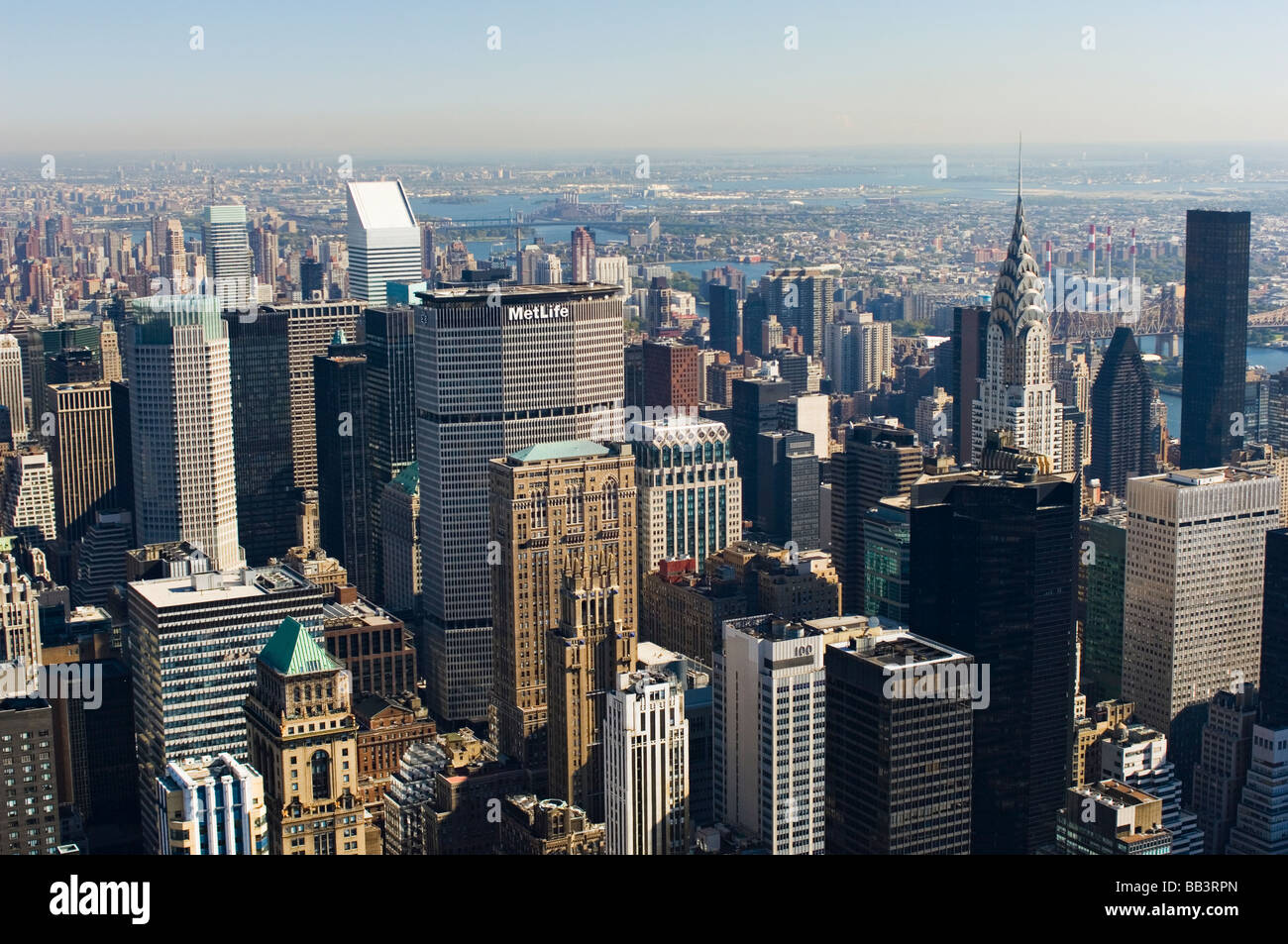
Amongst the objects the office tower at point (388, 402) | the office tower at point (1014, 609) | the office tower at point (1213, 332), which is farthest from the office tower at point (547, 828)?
the office tower at point (1213, 332)

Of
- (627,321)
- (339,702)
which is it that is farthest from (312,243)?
(339,702)

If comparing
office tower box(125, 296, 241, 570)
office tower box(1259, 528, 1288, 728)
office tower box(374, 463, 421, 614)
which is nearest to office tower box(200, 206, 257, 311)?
office tower box(125, 296, 241, 570)

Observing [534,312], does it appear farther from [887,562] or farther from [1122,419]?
[1122,419]

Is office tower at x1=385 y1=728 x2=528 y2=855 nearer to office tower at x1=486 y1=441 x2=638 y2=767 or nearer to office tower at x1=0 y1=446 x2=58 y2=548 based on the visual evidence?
office tower at x1=486 y1=441 x2=638 y2=767

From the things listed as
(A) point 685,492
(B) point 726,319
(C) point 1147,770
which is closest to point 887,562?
(A) point 685,492

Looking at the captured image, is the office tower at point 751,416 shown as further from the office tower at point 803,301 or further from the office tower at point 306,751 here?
the office tower at point 306,751

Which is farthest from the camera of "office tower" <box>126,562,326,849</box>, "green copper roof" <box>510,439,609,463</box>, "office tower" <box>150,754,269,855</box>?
"green copper roof" <box>510,439,609,463</box>

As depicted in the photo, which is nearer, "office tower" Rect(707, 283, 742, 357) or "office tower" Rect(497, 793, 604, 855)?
"office tower" Rect(497, 793, 604, 855)
